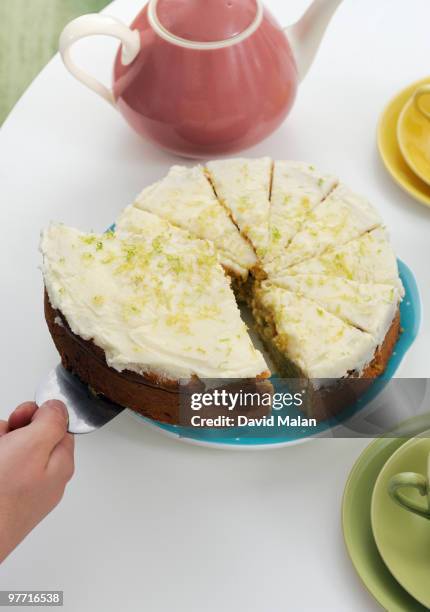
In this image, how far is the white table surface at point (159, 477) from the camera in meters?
1.21

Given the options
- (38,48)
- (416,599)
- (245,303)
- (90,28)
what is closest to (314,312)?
(245,303)

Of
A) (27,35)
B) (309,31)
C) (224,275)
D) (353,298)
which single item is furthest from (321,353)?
(27,35)

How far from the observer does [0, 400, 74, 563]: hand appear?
1.13m

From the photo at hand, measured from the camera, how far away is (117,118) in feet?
6.09

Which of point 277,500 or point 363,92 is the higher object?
point 363,92

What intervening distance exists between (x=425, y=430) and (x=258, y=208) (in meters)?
0.53

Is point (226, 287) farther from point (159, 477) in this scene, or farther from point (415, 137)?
point (415, 137)

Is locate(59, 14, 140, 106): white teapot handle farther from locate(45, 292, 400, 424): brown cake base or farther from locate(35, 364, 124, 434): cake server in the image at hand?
locate(35, 364, 124, 434): cake server

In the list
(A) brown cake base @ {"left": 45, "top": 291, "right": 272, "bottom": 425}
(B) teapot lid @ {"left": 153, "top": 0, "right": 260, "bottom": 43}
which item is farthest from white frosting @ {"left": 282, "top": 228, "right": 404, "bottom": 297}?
(B) teapot lid @ {"left": 153, "top": 0, "right": 260, "bottom": 43}

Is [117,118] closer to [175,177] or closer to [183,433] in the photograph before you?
[175,177]

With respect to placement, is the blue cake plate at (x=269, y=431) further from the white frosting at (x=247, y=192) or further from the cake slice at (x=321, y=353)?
the white frosting at (x=247, y=192)

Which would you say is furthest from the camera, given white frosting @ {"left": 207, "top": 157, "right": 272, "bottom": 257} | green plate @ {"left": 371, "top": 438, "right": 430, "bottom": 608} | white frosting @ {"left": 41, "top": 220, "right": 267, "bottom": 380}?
white frosting @ {"left": 207, "top": 157, "right": 272, "bottom": 257}

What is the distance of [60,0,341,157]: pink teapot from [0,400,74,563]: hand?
2.25ft

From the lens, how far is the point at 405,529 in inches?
46.5
